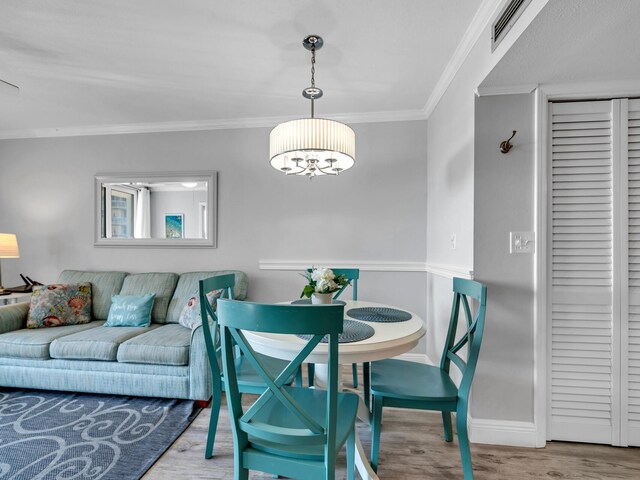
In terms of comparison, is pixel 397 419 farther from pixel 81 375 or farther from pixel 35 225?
pixel 35 225

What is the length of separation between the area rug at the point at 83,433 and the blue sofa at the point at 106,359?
0.29ft

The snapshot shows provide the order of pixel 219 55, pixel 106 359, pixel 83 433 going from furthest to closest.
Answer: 1. pixel 106 359
2. pixel 219 55
3. pixel 83 433

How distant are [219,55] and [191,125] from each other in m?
1.32

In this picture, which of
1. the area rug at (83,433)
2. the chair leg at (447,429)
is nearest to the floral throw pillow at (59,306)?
the area rug at (83,433)

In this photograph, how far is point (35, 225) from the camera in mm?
3412

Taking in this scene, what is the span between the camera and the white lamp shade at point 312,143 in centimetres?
169

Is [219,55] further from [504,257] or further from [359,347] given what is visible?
[504,257]

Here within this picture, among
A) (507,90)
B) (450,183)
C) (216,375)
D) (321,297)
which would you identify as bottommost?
(216,375)

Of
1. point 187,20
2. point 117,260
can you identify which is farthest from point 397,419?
point 117,260

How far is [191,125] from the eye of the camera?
10.5ft

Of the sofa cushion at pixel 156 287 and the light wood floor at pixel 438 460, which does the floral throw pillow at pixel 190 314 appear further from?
the light wood floor at pixel 438 460

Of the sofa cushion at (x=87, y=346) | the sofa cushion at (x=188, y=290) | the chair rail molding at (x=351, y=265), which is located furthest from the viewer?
the chair rail molding at (x=351, y=265)

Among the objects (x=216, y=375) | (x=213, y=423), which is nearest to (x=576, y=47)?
(x=216, y=375)

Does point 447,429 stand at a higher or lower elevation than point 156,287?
lower
